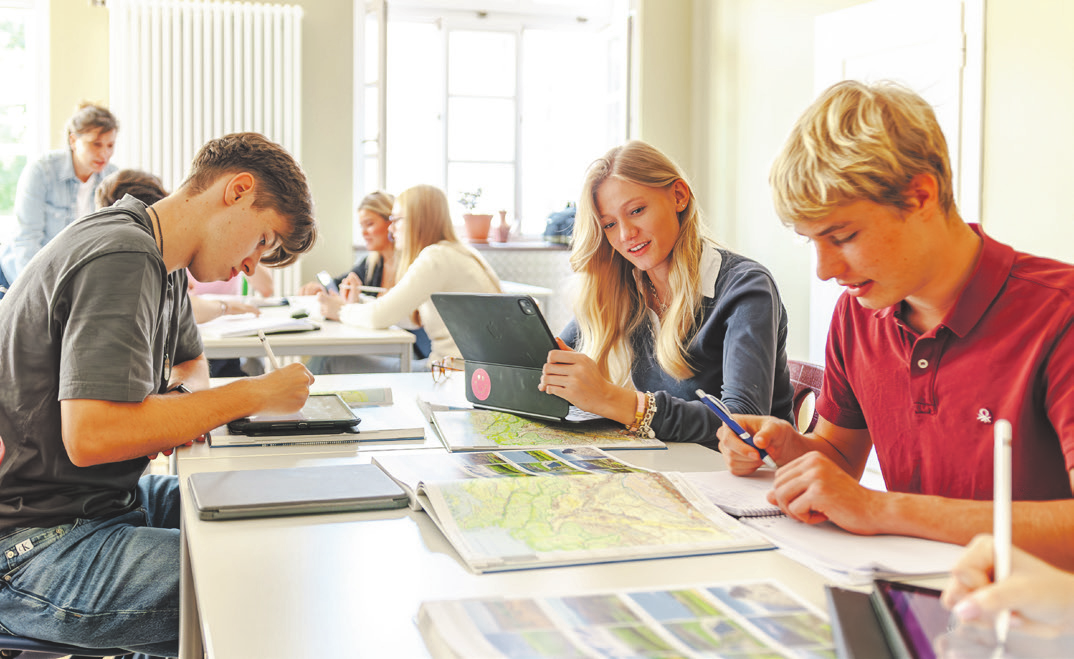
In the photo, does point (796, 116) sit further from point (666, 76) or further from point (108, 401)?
point (108, 401)

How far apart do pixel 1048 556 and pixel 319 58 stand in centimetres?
545

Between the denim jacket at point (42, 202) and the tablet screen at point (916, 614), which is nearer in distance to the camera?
the tablet screen at point (916, 614)

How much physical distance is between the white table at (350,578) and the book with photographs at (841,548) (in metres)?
0.03

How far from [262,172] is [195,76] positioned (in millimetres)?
4411

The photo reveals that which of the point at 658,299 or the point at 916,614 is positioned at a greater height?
the point at 658,299

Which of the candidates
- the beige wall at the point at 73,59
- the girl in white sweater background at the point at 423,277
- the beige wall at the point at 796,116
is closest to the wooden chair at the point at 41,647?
the girl in white sweater background at the point at 423,277

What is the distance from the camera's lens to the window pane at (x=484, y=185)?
20.5 feet

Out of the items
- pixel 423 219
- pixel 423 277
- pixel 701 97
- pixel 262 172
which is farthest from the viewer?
pixel 701 97

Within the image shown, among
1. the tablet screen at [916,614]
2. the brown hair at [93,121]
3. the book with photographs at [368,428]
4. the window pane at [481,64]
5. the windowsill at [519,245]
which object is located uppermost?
the window pane at [481,64]

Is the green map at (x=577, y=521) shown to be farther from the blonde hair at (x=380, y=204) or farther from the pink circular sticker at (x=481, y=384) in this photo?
the blonde hair at (x=380, y=204)

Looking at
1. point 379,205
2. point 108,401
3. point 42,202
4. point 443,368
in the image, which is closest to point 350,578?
point 108,401

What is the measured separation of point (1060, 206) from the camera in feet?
11.3

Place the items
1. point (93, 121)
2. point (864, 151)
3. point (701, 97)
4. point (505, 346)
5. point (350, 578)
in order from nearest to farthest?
point (350, 578), point (864, 151), point (505, 346), point (93, 121), point (701, 97)

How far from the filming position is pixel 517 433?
1678 millimetres
